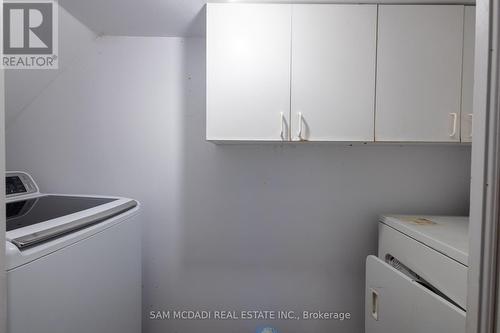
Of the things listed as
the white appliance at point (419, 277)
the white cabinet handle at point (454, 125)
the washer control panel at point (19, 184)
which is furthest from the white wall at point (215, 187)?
the white cabinet handle at point (454, 125)

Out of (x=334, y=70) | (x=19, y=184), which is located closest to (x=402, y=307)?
(x=334, y=70)

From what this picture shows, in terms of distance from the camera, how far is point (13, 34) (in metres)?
1.27

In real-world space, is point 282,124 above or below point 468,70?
below

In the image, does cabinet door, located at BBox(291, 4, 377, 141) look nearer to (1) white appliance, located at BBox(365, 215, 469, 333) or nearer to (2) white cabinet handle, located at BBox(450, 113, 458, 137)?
(2) white cabinet handle, located at BBox(450, 113, 458, 137)

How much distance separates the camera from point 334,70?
1.31m

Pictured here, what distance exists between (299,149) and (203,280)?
0.99 meters

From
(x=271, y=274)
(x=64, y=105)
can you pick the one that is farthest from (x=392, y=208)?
(x=64, y=105)

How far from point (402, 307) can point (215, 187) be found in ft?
3.57

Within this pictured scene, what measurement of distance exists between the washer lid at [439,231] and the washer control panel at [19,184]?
1934mm

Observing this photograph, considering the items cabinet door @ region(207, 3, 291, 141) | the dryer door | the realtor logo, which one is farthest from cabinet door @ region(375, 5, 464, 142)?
the realtor logo

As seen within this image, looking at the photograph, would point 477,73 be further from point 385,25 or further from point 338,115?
point 385,25

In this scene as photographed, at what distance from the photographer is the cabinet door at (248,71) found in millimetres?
1294

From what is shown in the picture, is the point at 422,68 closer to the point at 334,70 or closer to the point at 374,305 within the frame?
the point at 334,70

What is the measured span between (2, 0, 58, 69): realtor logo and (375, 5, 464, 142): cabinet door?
1.60 meters
